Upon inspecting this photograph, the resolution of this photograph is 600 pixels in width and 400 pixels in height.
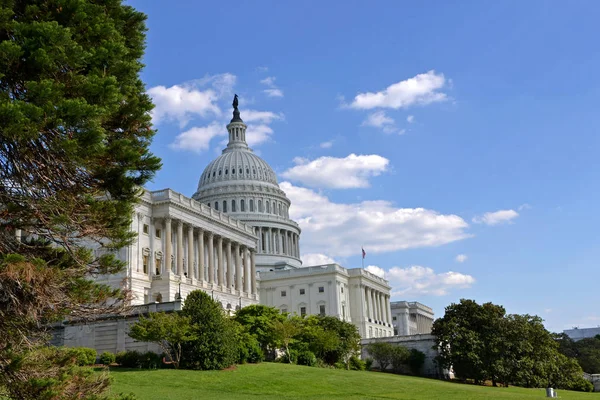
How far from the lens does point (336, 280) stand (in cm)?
11638

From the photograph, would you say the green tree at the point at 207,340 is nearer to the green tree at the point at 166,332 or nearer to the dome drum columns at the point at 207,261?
the green tree at the point at 166,332

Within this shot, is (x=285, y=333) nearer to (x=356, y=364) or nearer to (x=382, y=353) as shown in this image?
(x=356, y=364)

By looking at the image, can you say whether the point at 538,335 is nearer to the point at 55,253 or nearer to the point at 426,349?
the point at 426,349

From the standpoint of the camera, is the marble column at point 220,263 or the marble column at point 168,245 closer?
the marble column at point 168,245

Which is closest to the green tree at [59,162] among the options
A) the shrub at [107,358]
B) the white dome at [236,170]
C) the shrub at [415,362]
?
the shrub at [107,358]

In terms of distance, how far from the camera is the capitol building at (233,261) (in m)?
76.0

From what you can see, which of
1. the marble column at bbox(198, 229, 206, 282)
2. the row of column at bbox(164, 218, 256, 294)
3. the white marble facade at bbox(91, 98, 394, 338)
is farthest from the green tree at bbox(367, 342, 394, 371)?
the row of column at bbox(164, 218, 256, 294)

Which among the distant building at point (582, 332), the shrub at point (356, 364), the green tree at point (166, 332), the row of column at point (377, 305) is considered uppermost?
the row of column at point (377, 305)

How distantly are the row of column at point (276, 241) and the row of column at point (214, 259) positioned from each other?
3566cm

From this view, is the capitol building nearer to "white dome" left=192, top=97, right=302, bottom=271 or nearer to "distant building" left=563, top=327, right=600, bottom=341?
"white dome" left=192, top=97, right=302, bottom=271

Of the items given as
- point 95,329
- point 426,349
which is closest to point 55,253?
point 95,329

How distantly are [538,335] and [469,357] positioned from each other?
29.8ft

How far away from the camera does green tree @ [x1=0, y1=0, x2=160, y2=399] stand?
17.2 meters

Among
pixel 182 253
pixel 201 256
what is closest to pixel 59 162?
pixel 182 253
